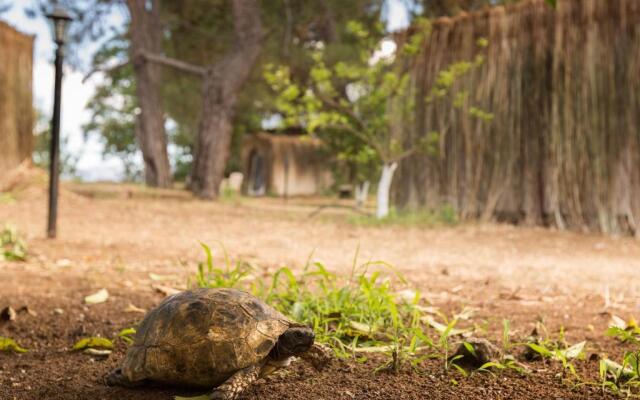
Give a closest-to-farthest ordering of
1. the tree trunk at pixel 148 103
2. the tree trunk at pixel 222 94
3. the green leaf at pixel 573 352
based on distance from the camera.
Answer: the green leaf at pixel 573 352 < the tree trunk at pixel 222 94 < the tree trunk at pixel 148 103

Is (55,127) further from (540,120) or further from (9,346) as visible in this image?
(540,120)

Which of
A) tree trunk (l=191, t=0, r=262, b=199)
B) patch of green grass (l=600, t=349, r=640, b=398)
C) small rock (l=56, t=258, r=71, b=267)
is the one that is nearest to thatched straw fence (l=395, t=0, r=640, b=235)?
tree trunk (l=191, t=0, r=262, b=199)

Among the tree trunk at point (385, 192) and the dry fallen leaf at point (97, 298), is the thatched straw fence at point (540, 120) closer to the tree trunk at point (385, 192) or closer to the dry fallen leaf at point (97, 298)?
the tree trunk at point (385, 192)

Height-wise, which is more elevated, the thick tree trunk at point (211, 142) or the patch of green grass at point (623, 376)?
the thick tree trunk at point (211, 142)

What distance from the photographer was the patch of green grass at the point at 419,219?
9.84 m

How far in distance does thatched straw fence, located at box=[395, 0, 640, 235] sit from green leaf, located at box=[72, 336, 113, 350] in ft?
25.3

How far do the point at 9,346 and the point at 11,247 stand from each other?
3.38 m

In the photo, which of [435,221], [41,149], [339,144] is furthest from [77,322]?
[41,149]

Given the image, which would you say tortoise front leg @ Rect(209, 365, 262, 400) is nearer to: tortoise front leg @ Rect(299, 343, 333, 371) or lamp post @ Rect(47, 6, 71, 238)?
tortoise front leg @ Rect(299, 343, 333, 371)

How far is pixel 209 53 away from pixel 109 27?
9.74 feet

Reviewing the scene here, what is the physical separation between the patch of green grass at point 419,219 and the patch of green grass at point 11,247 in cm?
519

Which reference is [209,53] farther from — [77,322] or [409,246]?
[77,322]

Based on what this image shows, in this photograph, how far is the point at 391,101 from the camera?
11180 millimetres

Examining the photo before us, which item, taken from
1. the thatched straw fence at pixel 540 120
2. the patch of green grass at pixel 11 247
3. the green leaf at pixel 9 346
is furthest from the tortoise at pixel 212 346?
the thatched straw fence at pixel 540 120
